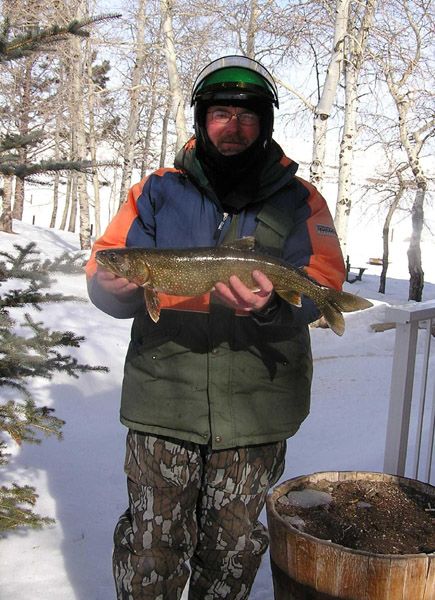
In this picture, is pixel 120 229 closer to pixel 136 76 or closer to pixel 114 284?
pixel 114 284

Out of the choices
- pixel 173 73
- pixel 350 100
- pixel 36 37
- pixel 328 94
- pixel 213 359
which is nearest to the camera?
pixel 213 359

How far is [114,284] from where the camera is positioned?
1.95 metres

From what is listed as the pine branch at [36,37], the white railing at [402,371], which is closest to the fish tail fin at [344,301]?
the white railing at [402,371]

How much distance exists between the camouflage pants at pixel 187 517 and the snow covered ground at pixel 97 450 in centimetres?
95

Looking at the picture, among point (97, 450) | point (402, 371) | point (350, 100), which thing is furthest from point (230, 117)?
point (350, 100)

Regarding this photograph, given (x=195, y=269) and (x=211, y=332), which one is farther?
(x=211, y=332)

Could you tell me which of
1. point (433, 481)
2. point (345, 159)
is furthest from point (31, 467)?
point (345, 159)

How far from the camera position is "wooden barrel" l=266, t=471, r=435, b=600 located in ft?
6.53

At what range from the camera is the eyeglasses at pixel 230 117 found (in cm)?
210

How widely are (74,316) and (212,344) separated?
7135 millimetres

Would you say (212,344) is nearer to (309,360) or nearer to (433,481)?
(309,360)

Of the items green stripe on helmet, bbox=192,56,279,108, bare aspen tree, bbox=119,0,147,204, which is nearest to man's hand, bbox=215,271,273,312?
green stripe on helmet, bbox=192,56,279,108

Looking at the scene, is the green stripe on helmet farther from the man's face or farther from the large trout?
the large trout

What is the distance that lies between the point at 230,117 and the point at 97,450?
12.0 feet
